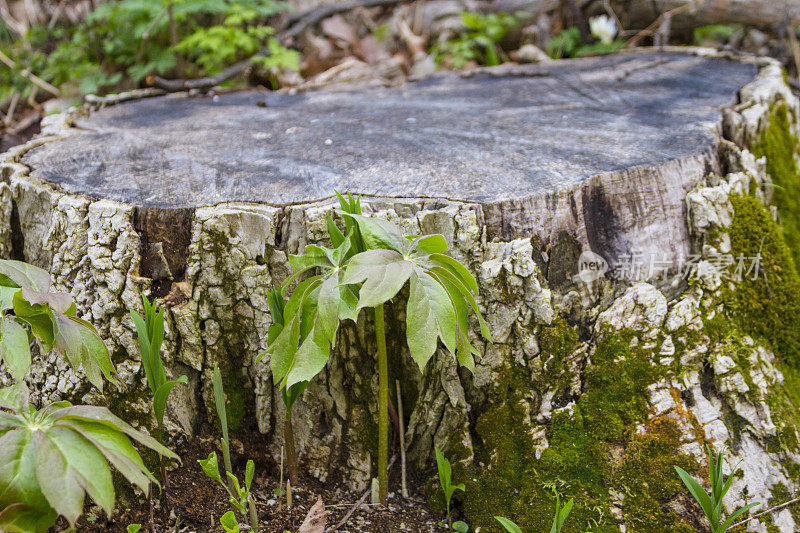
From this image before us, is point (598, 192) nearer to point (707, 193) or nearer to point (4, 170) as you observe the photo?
point (707, 193)

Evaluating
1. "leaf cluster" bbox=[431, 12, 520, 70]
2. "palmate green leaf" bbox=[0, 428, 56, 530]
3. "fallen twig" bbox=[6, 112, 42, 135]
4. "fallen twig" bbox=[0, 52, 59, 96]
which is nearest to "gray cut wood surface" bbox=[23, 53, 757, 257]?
"palmate green leaf" bbox=[0, 428, 56, 530]

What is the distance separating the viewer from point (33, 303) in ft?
4.25

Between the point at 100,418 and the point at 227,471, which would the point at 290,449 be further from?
the point at 100,418

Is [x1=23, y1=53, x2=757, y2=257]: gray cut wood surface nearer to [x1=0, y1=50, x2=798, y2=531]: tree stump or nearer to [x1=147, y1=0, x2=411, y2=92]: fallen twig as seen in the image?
[x1=0, y1=50, x2=798, y2=531]: tree stump

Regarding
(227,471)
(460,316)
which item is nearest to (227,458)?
(227,471)

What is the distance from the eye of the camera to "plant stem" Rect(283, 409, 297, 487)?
177cm

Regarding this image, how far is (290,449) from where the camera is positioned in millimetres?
1812

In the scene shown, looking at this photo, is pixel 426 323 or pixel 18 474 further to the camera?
pixel 426 323

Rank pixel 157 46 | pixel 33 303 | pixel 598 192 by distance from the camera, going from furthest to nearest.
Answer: pixel 157 46, pixel 598 192, pixel 33 303

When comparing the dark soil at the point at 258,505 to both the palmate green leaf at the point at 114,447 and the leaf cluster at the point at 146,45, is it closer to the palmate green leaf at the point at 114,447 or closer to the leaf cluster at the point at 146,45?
the palmate green leaf at the point at 114,447

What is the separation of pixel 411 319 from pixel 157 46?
175 inches

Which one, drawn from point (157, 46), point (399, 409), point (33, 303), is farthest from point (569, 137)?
point (157, 46)

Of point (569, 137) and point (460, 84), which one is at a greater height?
point (460, 84)

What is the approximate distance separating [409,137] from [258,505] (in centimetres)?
136
